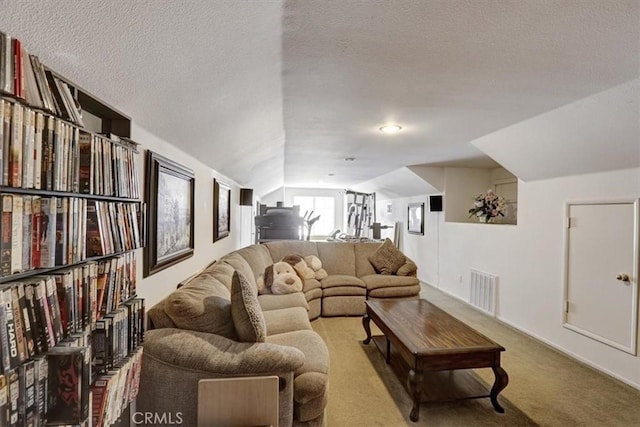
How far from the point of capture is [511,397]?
7.66 ft

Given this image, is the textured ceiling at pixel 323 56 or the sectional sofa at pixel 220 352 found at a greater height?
the textured ceiling at pixel 323 56

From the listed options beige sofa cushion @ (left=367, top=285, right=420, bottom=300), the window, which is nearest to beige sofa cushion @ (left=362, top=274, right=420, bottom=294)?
beige sofa cushion @ (left=367, top=285, right=420, bottom=300)

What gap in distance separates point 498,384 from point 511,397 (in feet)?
1.16

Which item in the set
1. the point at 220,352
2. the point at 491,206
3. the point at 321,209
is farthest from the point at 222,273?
the point at 321,209

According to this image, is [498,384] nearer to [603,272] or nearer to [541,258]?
[603,272]

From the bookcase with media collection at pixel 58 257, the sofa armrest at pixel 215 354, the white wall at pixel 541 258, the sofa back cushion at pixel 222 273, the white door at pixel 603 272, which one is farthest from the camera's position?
the white wall at pixel 541 258

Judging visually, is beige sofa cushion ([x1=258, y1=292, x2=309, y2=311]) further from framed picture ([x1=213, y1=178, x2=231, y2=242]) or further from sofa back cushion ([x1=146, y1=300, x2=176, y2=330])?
sofa back cushion ([x1=146, y1=300, x2=176, y2=330])

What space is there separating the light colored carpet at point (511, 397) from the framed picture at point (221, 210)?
75.0 inches

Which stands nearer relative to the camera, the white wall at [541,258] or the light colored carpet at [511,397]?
the light colored carpet at [511,397]

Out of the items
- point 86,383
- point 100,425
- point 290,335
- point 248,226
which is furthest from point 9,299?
point 248,226

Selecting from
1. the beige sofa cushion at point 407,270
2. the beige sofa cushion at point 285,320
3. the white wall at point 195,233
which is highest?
the white wall at point 195,233

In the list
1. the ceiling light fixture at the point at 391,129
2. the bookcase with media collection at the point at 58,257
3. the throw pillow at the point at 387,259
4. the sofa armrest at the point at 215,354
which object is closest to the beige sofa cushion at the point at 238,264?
the sofa armrest at the point at 215,354

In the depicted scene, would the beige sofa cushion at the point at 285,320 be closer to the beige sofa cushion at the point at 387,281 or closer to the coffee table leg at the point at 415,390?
the coffee table leg at the point at 415,390

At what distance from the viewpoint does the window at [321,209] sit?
11.4 metres
